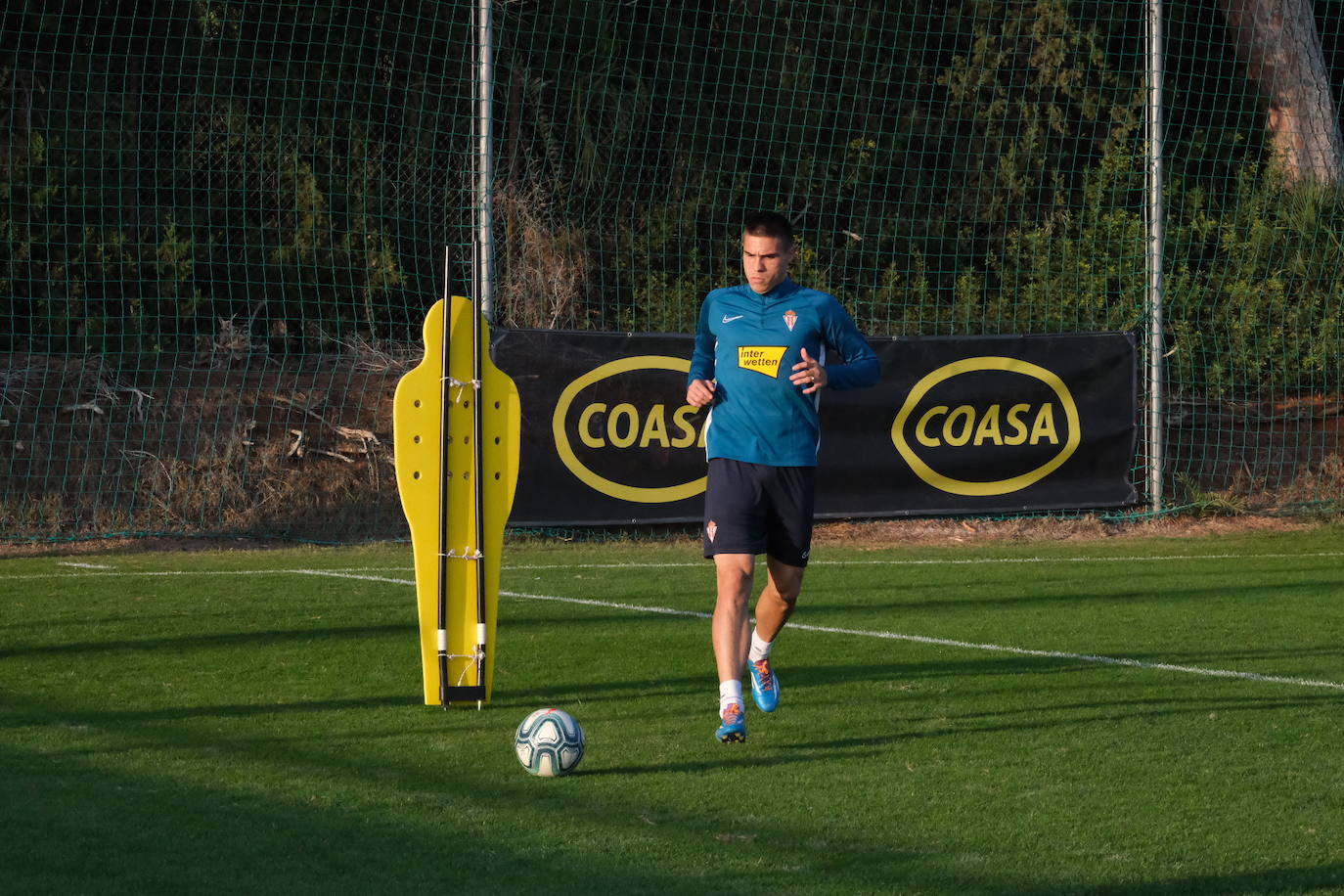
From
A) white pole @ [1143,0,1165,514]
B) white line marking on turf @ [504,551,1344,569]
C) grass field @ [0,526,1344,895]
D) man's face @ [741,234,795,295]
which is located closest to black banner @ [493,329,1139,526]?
white pole @ [1143,0,1165,514]

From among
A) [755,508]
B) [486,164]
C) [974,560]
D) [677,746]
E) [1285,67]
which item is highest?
[1285,67]

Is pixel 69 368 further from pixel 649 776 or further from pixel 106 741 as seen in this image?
pixel 649 776

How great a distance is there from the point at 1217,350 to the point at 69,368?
967 cm

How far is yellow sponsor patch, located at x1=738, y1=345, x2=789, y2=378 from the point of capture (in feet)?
16.9

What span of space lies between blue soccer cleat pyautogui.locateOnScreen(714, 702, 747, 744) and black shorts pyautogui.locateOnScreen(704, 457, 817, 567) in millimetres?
552

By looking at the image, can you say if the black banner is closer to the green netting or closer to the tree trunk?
the green netting

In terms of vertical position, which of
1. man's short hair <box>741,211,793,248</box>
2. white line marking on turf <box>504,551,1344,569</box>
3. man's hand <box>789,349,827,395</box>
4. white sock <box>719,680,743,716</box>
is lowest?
white line marking on turf <box>504,551,1344,569</box>

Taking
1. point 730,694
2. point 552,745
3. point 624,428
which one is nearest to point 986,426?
point 624,428

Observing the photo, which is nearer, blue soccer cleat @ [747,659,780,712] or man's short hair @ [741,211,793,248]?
man's short hair @ [741,211,793,248]

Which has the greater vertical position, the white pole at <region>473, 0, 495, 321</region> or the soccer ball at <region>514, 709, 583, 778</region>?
the white pole at <region>473, 0, 495, 321</region>

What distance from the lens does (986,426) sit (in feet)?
37.7

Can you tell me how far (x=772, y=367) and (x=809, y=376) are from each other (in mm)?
174

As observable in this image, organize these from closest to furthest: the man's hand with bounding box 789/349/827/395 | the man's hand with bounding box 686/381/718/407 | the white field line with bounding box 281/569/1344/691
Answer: the man's hand with bounding box 789/349/827/395 < the man's hand with bounding box 686/381/718/407 < the white field line with bounding box 281/569/1344/691

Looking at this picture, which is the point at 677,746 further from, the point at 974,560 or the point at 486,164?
the point at 486,164
